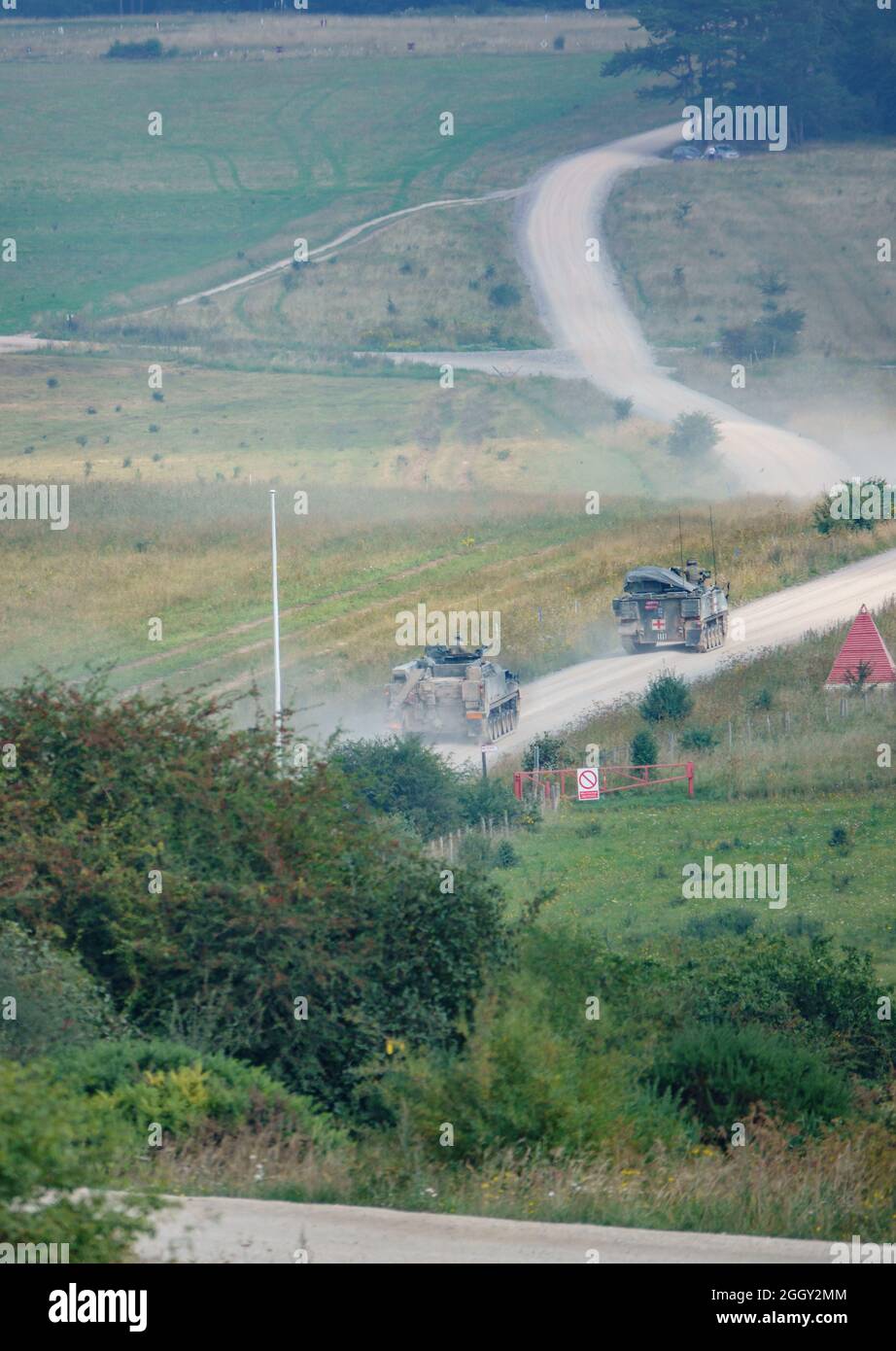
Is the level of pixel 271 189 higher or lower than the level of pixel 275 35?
lower

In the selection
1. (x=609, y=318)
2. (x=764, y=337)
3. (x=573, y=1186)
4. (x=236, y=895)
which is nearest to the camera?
(x=573, y=1186)

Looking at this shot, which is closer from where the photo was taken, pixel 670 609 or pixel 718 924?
pixel 718 924

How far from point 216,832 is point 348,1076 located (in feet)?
9.68

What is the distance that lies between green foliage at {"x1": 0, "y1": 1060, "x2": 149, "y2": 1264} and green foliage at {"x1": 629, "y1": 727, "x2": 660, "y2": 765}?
30662mm

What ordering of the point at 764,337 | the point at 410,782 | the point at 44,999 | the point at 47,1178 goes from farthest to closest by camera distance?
the point at 764,337
the point at 410,782
the point at 44,999
the point at 47,1178

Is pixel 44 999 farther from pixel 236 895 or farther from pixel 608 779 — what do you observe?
pixel 608 779

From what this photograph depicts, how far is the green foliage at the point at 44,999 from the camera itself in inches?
590

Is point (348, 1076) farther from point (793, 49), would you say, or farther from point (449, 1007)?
point (793, 49)

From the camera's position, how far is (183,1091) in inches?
547

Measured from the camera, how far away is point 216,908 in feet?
55.9

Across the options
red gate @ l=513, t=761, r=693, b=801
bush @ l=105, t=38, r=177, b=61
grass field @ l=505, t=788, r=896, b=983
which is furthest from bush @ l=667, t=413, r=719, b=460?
bush @ l=105, t=38, r=177, b=61

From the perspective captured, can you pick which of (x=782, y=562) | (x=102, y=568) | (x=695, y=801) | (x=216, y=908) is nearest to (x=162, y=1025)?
(x=216, y=908)

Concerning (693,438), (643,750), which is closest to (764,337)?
(693,438)

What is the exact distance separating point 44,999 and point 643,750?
997 inches
